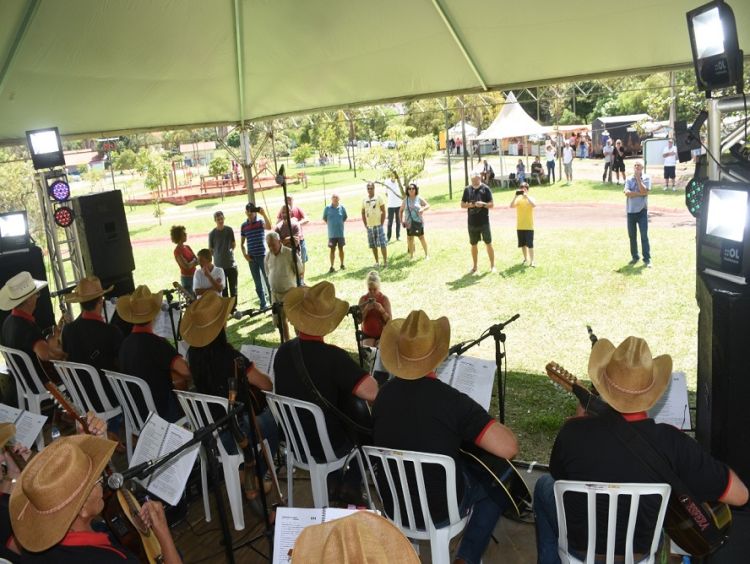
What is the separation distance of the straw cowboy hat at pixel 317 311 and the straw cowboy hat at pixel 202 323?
420mm

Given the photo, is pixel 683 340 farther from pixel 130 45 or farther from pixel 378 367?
pixel 130 45

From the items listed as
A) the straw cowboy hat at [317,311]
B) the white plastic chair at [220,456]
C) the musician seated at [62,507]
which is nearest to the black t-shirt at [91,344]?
the white plastic chair at [220,456]

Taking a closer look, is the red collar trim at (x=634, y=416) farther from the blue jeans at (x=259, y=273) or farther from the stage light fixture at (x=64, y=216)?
the blue jeans at (x=259, y=273)

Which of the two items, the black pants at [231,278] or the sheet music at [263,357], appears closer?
the sheet music at [263,357]

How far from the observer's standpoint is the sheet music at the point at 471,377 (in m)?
3.44

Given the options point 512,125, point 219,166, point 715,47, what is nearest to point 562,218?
point 512,125

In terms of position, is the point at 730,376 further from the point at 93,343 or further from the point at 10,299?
the point at 10,299

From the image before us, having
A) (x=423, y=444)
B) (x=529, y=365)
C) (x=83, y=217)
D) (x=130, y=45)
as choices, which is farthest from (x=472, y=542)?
(x=83, y=217)

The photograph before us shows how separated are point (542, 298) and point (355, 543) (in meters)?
8.02

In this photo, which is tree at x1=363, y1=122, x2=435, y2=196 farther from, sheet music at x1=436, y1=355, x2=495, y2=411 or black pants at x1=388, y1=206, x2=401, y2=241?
sheet music at x1=436, y1=355, x2=495, y2=411

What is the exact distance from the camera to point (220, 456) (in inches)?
159

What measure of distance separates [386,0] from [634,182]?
523 cm

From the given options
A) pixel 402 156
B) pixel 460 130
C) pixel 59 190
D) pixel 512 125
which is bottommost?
pixel 402 156

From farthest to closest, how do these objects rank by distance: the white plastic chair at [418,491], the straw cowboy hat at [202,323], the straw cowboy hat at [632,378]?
the straw cowboy hat at [202,323]
the white plastic chair at [418,491]
the straw cowboy hat at [632,378]
